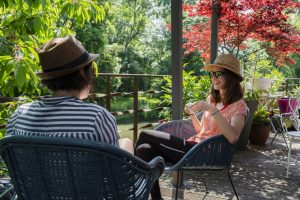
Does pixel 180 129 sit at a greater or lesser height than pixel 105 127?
lesser

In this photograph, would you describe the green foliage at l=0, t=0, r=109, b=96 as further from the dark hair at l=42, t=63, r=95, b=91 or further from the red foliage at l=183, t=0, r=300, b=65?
the red foliage at l=183, t=0, r=300, b=65

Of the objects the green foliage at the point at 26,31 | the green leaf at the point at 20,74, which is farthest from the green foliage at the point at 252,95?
the green leaf at the point at 20,74

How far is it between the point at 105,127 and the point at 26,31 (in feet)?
3.52

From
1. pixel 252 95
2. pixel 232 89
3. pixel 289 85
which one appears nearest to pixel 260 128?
pixel 252 95

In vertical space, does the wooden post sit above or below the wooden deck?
above

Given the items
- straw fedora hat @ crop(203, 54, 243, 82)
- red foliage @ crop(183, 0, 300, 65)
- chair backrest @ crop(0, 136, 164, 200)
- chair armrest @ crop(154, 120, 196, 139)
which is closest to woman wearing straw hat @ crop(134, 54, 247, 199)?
straw fedora hat @ crop(203, 54, 243, 82)

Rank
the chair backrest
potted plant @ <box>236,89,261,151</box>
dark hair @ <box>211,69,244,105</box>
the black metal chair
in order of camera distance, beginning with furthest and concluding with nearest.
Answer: potted plant @ <box>236,89,261,151</box>, dark hair @ <box>211,69,244,105</box>, the black metal chair, the chair backrest

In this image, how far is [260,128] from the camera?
15.4 feet

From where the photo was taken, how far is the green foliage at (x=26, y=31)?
5.62 ft

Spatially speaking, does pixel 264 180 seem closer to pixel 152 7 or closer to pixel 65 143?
pixel 65 143

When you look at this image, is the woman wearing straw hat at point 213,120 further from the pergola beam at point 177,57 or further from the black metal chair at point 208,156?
the pergola beam at point 177,57

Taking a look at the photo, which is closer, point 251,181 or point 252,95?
point 251,181

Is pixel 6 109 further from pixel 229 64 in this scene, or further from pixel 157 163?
pixel 229 64

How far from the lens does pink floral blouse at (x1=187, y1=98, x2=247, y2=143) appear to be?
2.29 m
